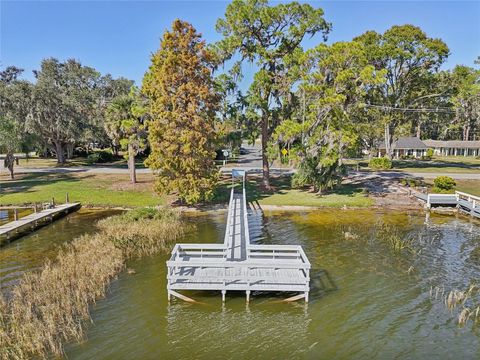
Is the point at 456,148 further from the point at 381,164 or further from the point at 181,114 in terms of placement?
the point at 181,114

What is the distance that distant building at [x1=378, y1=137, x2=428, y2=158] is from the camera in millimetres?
78562

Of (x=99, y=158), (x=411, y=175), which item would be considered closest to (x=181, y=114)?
(x=411, y=175)

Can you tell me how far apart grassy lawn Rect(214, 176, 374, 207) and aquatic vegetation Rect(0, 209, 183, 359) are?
11956mm

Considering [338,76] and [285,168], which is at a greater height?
[338,76]

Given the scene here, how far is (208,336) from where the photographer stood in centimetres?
1123

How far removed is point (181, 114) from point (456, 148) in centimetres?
7918

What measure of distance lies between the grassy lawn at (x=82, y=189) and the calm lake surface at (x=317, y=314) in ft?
37.8

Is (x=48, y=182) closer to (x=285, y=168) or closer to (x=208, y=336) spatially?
(x=285, y=168)

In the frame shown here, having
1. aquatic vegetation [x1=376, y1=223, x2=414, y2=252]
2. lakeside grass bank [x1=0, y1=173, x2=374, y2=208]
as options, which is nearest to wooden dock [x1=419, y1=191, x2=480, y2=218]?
lakeside grass bank [x1=0, y1=173, x2=374, y2=208]

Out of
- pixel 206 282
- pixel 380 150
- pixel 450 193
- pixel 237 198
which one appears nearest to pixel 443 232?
pixel 450 193

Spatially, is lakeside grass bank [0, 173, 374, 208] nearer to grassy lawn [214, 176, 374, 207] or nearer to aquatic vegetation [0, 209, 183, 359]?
grassy lawn [214, 176, 374, 207]

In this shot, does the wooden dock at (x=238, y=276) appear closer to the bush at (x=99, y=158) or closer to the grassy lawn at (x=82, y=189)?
the grassy lawn at (x=82, y=189)

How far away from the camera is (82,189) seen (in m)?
35.6

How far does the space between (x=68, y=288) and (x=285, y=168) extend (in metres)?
41.9
